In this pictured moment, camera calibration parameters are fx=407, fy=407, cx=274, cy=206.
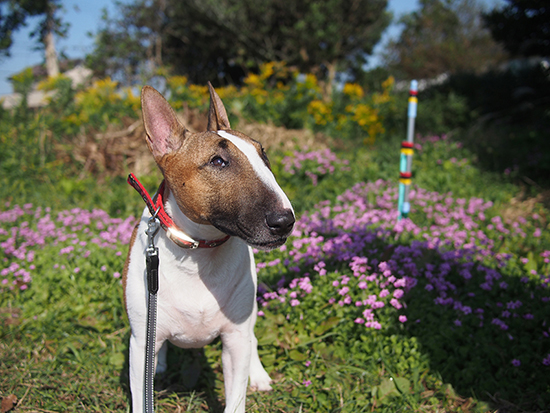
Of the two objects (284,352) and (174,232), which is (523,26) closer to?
(284,352)

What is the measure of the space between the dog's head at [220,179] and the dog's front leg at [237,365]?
0.63 metres

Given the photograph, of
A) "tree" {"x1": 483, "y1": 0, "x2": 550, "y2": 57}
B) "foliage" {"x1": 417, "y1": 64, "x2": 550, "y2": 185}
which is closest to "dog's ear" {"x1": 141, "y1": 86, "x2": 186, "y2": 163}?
"foliage" {"x1": 417, "y1": 64, "x2": 550, "y2": 185}

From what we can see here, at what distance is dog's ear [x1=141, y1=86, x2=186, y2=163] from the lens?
6.39 ft

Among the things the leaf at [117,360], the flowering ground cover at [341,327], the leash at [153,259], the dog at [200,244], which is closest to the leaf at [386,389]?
the flowering ground cover at [341,327]

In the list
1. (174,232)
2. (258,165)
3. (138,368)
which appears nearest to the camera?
(258,165)

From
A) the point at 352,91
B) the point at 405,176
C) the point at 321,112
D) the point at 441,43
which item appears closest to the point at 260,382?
the point at 405,176

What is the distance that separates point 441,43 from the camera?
77.5 feet

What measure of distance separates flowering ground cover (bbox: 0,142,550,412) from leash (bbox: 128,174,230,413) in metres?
0.75

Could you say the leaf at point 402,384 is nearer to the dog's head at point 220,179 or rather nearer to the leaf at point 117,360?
the dog's head at point 220,179

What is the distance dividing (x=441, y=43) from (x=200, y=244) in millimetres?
25772

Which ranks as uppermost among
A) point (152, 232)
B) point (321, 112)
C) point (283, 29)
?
point (283, 29)

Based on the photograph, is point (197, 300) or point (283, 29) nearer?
point (197, 300)

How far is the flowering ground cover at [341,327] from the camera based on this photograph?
2486 mm

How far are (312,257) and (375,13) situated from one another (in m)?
16.8
